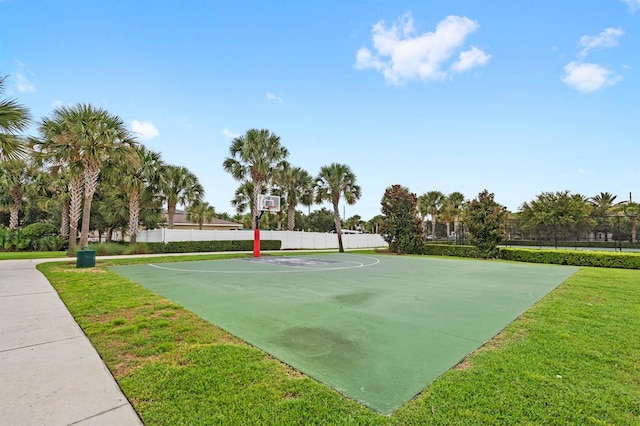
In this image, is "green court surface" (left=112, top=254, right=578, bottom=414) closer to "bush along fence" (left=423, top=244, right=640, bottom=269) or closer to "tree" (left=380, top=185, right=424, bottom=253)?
"bush along fence" (left=423, top=244, right=640, bottom=269)

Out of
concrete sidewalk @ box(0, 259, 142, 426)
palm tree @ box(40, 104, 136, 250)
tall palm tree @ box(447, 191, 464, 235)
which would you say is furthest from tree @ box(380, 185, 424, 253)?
concrete sidewalk @ box(0, 259, 142, 426)

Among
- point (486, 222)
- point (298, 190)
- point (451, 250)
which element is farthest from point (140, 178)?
point (486, 222)

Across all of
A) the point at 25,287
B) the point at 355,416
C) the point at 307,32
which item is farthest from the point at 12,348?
the point at 307,32

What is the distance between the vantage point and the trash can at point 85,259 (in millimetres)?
11039

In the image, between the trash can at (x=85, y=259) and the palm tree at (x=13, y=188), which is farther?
the palm tree at (x=13, y=188)

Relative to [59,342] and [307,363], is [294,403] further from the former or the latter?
[59,342]

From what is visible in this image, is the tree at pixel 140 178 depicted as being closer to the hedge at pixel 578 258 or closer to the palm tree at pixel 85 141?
the palm tree at pixel 85 141

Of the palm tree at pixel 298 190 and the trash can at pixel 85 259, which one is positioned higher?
the palm tree at pixel 298 190

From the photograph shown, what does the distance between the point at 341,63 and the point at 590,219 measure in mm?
33382

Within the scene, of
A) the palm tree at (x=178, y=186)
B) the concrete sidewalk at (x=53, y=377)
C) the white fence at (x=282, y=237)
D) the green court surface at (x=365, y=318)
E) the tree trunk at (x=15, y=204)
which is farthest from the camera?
the tree trunk at (x=15, y=204)

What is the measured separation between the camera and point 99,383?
2.56 m

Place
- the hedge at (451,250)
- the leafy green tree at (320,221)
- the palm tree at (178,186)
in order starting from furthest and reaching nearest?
the leafy green tree at (320,221), the palm tree at (178,186), the hedge at (451,250)

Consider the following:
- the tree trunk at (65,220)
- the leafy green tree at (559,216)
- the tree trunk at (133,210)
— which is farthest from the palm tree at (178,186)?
the leafy green tree at (559,216)

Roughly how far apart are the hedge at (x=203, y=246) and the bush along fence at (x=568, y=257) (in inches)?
585
